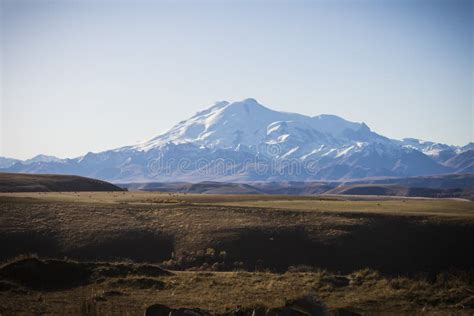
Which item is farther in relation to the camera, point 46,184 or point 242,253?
point 46,184

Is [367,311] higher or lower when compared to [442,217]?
lower

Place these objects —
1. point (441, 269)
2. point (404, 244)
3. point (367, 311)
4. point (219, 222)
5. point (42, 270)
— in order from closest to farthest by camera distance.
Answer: point (367, 311), point (42, 270), point (441, 269), point (404, 244), point (219, 222)

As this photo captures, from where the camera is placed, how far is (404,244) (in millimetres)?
50344

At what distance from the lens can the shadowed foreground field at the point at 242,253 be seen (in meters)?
29.7

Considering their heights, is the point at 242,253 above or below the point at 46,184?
below

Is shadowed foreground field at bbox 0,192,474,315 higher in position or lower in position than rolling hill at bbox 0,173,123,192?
lower

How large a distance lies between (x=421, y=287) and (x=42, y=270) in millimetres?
24388

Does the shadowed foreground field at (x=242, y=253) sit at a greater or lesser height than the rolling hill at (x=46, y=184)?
lesser

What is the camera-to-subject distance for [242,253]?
48031mm

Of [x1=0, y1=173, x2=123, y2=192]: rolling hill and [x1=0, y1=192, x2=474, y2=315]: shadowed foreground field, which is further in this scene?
[x1=0, y1=173, x2=123, y2=192]: rolling hill

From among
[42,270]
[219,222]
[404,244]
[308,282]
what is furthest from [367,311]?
[219,222]

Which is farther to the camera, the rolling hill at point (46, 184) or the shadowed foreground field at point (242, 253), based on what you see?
the rolling hill at point (46, 184)

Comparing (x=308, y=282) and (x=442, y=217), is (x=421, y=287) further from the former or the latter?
(x=442, y=217)

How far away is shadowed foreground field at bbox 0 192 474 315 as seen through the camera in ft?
97.3
